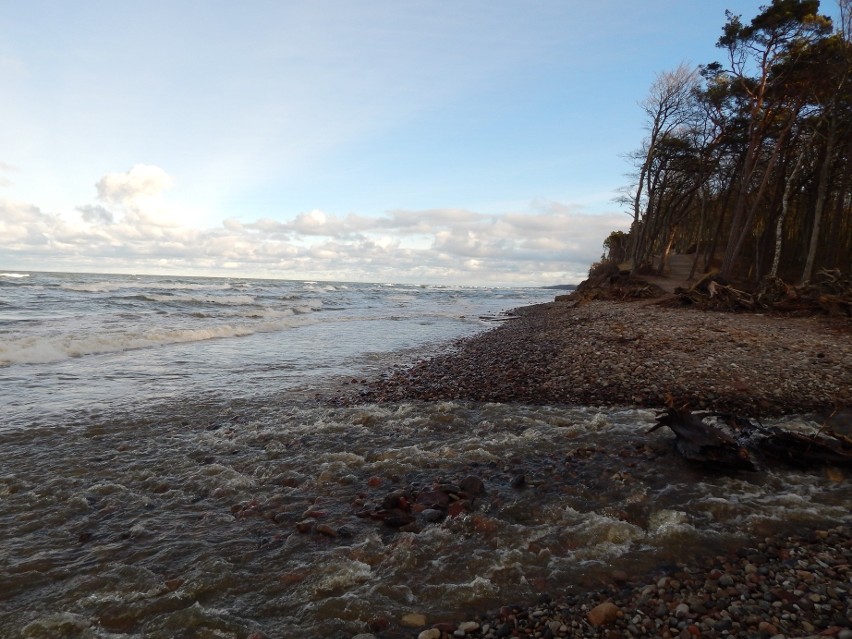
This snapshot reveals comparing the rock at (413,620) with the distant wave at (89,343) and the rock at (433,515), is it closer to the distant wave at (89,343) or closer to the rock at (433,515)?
the rock at (433,515)

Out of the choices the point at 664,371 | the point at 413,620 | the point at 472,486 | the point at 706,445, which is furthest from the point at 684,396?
the point at 413,620

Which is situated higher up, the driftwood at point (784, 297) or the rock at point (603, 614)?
the driftwood at point (784, 297)

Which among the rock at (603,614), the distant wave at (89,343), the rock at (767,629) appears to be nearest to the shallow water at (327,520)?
the rock at (603,614)

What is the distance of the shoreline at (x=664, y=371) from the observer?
8.06 meters

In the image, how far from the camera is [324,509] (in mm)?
4875

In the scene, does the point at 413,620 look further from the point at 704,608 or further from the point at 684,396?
the point at 684,396

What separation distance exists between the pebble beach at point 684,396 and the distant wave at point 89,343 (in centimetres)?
957

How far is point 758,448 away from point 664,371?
11.3ft

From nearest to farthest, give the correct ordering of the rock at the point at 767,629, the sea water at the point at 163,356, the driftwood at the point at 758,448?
the rock at the point at 767,629, the driftwood at the point at 758,448, the sea water at the point at 163,356

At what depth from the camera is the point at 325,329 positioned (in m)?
23.2

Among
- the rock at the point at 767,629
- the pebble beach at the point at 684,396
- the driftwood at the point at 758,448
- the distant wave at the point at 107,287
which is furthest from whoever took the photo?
the distant wave at the point at 107,287

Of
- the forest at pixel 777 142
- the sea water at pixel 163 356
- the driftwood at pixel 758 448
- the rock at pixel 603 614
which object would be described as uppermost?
the forest at pixel 777 142

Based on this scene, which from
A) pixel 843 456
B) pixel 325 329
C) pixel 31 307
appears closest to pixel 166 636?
pixel 843 456

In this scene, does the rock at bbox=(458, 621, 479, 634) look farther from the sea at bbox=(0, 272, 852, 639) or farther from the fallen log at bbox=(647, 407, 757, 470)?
the fallen log at bbox=(647, 407, 757, 470)
